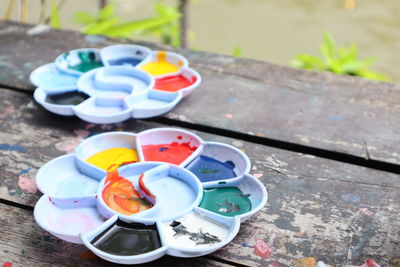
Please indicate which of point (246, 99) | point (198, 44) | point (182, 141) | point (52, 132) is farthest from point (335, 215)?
point (198, 44)

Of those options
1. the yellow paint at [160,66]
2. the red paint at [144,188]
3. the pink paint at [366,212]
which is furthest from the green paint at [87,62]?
the pink paint at [366,212]

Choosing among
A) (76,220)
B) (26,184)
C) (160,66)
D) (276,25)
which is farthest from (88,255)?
(276,25)

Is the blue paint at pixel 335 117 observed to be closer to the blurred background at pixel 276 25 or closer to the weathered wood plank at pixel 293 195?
the weathered wood plank at pixel 293 195

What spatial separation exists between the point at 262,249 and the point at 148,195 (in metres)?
0.19

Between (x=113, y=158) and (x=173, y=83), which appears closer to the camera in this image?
(x=113, y=158)

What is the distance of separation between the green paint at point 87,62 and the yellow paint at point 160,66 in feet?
0.37

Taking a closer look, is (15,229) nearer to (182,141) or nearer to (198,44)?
(182,141)

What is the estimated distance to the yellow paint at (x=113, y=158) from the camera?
82 cm

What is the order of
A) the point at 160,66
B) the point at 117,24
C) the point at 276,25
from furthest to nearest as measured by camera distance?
1. the point at 276,25
2. the point at 117,24
3. the point at 160,66

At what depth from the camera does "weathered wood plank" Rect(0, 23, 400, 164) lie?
3.15 feet

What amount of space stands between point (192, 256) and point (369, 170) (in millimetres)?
396

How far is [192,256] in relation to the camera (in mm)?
647

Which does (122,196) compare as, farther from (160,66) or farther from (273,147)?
(160,66)

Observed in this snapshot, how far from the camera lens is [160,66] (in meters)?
1.14
